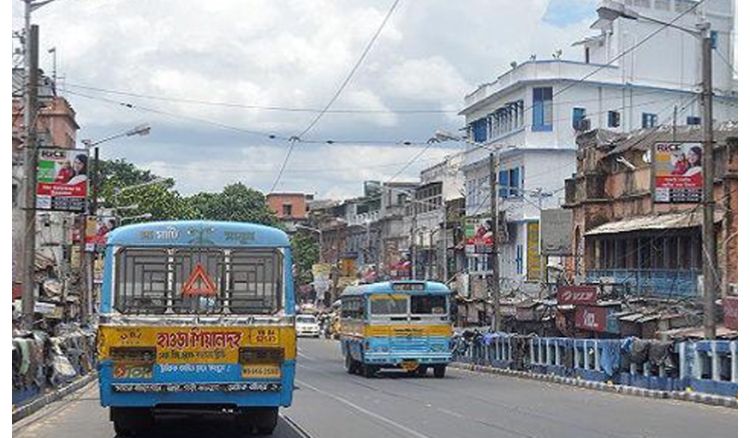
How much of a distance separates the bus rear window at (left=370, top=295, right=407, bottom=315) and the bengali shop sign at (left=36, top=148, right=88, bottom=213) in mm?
10421

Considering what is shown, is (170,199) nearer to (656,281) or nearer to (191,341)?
(656,281)

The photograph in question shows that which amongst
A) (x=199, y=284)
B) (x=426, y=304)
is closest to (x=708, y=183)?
(x=426, y=304)

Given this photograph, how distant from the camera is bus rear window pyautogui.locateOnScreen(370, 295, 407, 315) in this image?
35812 mm

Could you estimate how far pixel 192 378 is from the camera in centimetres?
1564

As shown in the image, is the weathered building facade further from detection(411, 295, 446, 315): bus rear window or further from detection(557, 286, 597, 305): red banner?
detection(411, 295, 446, 315): bus rear window

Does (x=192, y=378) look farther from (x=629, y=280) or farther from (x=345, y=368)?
(x=629, y=280)

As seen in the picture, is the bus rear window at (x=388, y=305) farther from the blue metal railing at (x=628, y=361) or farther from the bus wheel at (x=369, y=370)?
the blue metal railing at (x=628, y=361)

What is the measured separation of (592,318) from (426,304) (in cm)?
823

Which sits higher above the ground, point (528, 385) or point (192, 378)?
point (192, 378)

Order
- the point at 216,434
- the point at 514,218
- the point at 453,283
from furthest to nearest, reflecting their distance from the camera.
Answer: the point at 453,283
the point at 514,218
the point at 216,434

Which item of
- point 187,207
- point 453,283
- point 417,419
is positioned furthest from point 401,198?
point 417,419

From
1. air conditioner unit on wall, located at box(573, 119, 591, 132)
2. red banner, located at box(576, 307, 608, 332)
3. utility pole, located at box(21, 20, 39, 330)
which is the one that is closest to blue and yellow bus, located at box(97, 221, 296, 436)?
utility pole, located at box(21, 20, 39, 330)

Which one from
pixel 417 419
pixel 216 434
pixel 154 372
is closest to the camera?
pixel 154 372

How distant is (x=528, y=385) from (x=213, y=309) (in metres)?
19.5
